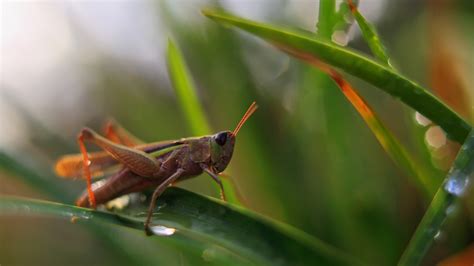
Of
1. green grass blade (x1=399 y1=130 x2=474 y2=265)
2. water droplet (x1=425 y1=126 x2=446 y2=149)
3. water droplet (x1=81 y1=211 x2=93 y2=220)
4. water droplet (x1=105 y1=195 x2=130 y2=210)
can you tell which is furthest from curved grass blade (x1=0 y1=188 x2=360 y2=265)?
water droplet (x1=425 y1=126 x2=446 y2=149)

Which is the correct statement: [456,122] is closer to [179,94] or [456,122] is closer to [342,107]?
[342,107]

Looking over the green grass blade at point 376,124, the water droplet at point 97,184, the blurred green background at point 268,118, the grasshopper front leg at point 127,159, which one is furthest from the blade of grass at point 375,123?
the water droplet at point 97,184

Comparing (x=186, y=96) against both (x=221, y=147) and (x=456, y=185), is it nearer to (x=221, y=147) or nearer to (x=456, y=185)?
(x=221, y=147)

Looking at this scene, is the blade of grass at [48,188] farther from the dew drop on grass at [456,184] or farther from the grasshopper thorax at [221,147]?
the dew drop on grass at [456,184]

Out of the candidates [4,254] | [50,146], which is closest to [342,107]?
[50,146]

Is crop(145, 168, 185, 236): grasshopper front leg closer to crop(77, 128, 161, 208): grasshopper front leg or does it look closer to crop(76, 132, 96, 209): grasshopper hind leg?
crop(77, 128, 161, 208): grasshopper front leg

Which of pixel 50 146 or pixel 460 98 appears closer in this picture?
pixel 460 98

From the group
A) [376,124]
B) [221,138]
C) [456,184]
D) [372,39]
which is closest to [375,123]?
[376,124]
